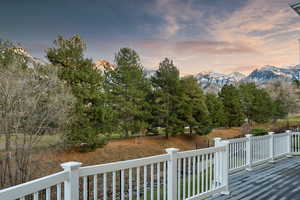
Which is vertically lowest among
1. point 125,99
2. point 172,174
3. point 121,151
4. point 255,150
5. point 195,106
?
point 121,151

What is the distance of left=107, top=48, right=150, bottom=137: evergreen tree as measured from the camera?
51.2 ft

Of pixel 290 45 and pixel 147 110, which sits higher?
pixel 290 45

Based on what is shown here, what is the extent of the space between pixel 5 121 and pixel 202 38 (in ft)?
43.5

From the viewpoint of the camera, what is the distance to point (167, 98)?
1723cm

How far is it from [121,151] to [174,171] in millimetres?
11908

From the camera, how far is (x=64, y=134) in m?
11.0

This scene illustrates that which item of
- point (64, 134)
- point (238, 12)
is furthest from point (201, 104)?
point (64, 134)

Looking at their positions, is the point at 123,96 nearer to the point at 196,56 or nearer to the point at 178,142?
the point at 178,142

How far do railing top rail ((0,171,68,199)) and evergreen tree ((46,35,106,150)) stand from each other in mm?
10354

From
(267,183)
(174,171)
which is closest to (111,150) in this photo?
(267,183)

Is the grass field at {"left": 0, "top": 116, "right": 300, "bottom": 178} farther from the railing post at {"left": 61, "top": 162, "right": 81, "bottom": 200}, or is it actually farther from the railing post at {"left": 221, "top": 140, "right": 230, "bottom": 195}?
the railing post at {"left": 61, "top": 162, "right": 81, "bottom": 200}

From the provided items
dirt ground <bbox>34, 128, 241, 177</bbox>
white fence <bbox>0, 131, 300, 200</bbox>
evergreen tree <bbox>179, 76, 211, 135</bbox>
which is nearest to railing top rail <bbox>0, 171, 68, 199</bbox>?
white fence <bbox>0, 131, 300, 200</bbox>

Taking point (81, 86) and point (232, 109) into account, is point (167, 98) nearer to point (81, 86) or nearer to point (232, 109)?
point (81, 86)

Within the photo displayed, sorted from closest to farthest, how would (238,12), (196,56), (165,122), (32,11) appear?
(238,12)
(32,11)
(165,122)
(196,56)
